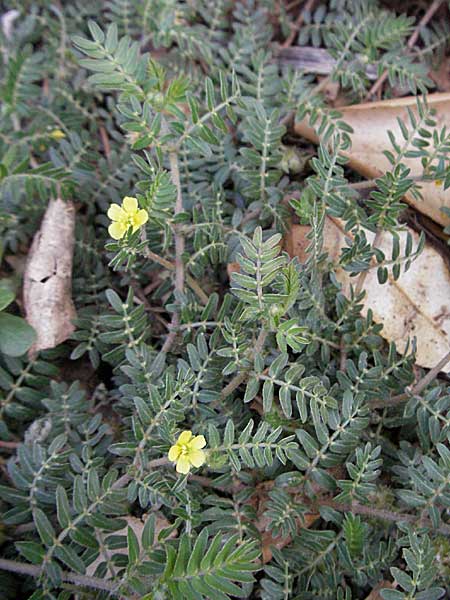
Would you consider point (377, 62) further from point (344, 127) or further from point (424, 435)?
point (424, 435)

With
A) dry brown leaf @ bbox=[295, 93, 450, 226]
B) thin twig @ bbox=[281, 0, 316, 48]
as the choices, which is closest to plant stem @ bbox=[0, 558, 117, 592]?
dry brown leaf @ bbox=[295, 93, 450, 226]

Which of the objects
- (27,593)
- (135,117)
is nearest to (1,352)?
(27,593)

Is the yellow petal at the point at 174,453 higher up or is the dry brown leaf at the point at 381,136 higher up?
the dry brown leaf at the point at 381,136

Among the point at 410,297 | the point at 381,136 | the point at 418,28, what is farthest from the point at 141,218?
the point at 418,28

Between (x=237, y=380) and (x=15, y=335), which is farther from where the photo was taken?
(x=15, y=335)

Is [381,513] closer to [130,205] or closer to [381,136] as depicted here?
[130,205]

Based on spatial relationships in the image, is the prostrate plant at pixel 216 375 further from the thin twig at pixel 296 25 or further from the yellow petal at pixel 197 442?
the thin twig at pixel 296 25

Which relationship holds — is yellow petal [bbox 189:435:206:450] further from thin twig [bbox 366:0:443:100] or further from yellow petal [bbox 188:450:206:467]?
thin twig [bbox 366:0:443:100]

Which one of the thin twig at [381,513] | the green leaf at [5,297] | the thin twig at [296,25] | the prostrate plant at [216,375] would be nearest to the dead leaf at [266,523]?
the prostrate plant at [216,375]
